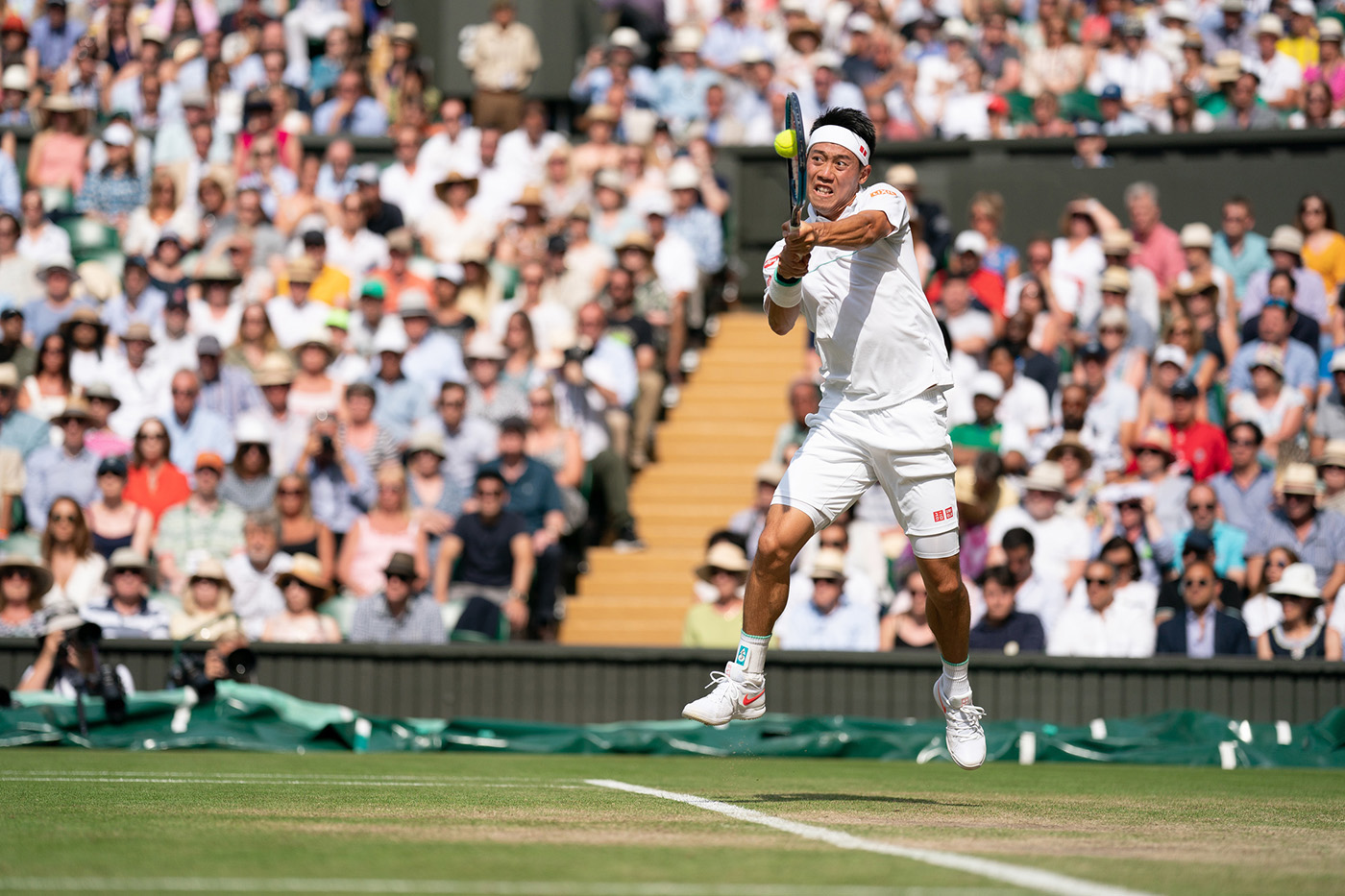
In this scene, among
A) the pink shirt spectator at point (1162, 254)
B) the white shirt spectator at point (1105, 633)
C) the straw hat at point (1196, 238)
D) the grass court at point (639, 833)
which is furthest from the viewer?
the pink shirt spectator at point (1162, 254)

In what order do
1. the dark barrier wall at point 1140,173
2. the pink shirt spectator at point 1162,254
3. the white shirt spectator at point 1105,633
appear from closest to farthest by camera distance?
the white shirt spectator at point 1105,633 < the pink shirt spectator at point 1162,254 < the dark barrier wall at point 1140,173

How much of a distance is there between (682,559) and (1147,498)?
11.7ft

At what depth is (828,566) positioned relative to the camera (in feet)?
40.7

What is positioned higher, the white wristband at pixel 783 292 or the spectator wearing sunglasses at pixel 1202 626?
the white wristband at pixel 783 292

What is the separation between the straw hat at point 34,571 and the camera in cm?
1255

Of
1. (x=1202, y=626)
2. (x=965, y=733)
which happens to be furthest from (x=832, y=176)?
(x=1202, y=626)

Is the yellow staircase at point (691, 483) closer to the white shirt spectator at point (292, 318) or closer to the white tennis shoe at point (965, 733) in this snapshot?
the white shirt spectator at point (292, 318)

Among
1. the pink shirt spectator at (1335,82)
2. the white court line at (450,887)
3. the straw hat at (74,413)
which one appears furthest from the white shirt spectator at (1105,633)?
the white court line at (450,887)

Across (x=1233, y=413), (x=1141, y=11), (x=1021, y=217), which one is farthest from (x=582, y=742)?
(x=1141, y=11)

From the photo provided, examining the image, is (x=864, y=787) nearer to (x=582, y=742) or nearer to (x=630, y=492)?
(x=582, y=742)

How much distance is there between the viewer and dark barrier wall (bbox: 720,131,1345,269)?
16.6 metres

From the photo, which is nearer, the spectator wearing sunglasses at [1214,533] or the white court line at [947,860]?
the white court line at [947,860]

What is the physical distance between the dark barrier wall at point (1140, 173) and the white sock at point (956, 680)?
33.6 feet

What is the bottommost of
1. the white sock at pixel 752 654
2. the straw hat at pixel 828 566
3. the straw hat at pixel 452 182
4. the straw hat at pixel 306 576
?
the white sock at pixel 752 654
